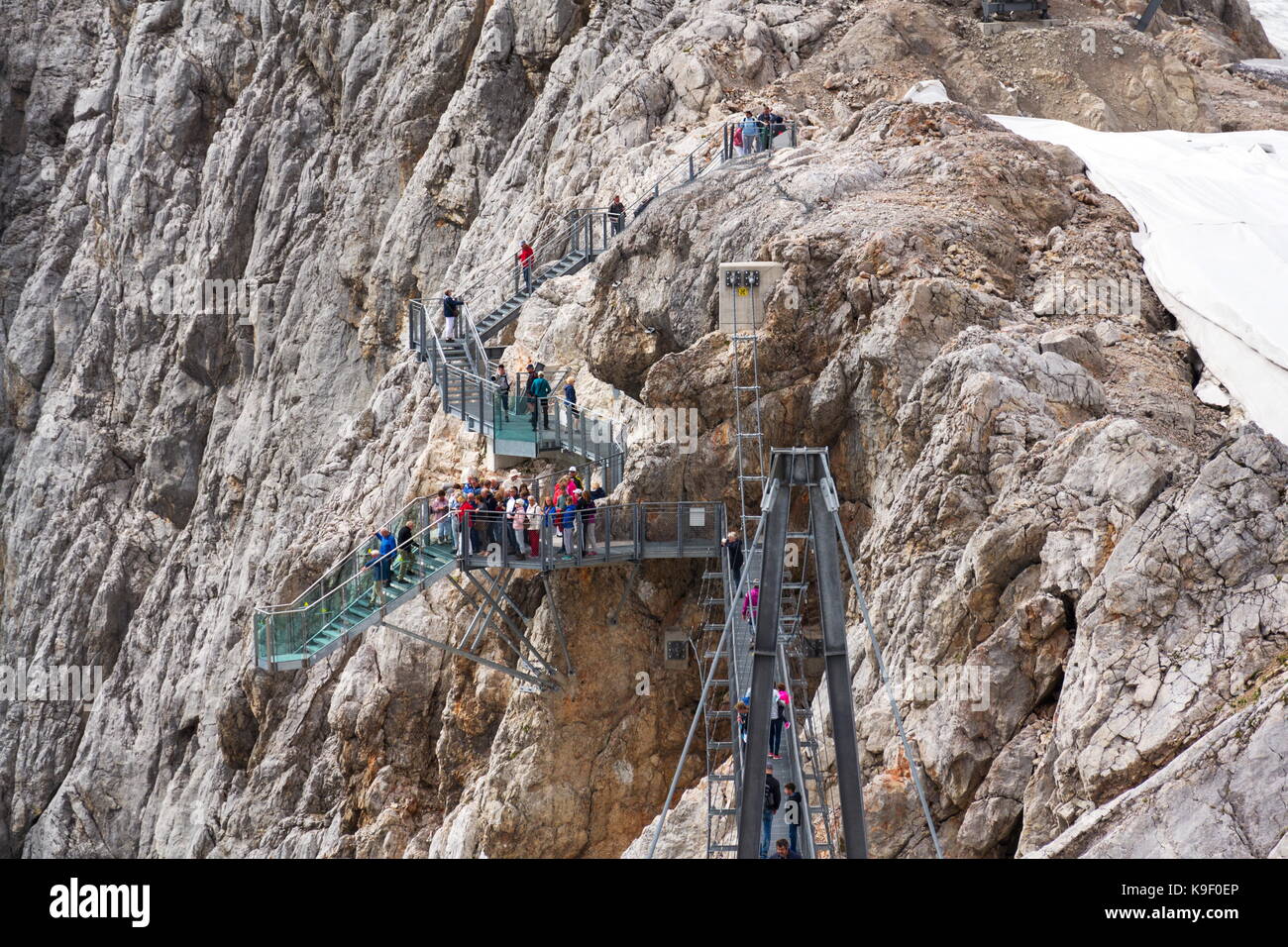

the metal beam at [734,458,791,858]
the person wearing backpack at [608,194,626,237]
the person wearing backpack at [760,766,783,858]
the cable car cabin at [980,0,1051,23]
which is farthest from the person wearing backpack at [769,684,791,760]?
the cable car cabin at [980,0,1051,23]

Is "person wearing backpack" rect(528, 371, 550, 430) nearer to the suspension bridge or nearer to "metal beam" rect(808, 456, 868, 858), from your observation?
the suspension bridge

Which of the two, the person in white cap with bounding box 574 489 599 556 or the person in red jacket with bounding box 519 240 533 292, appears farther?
the person in red jacket with bounding box 519 240 533 292

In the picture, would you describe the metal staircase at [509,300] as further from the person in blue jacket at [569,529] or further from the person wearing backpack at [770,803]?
the person wearing backpack at [770,803]

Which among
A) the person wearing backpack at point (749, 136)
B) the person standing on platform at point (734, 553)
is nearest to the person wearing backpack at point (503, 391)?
→ the person standing on platform at point (734, 553)
